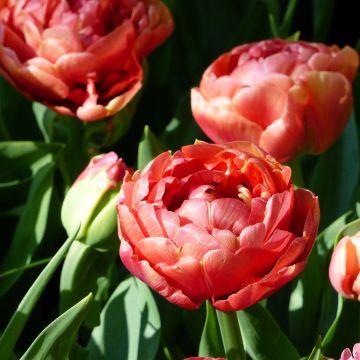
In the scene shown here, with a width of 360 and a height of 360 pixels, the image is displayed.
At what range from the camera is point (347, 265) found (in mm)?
712

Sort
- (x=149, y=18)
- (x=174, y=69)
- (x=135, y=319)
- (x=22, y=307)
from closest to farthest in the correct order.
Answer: (x=22, y=307) → (x=135, y=319) → (x=149, y=18) → (x=174, y=69)

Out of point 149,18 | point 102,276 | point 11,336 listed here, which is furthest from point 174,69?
point 11,336

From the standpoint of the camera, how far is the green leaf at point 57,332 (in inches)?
26.0

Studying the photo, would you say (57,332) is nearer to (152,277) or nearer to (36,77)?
(152,277)

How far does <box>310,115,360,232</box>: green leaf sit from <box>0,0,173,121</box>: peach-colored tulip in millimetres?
207

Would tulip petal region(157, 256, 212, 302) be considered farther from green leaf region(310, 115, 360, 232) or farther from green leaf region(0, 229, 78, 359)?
green leaf region(310, 115, 360, 232)

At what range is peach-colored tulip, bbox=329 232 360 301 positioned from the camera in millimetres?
711

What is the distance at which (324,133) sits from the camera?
2.68ft

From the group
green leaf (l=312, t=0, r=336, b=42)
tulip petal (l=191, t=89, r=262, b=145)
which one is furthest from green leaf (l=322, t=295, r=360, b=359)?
green leaf (l=312, t=0, r=336, b=42)

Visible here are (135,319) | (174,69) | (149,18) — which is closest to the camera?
(135,319)

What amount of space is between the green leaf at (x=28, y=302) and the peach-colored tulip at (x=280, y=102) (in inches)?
7.2

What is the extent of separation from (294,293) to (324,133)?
14cm

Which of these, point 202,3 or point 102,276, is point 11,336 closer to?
point 102,276

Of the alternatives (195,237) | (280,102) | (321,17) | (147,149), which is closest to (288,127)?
(280,102)
